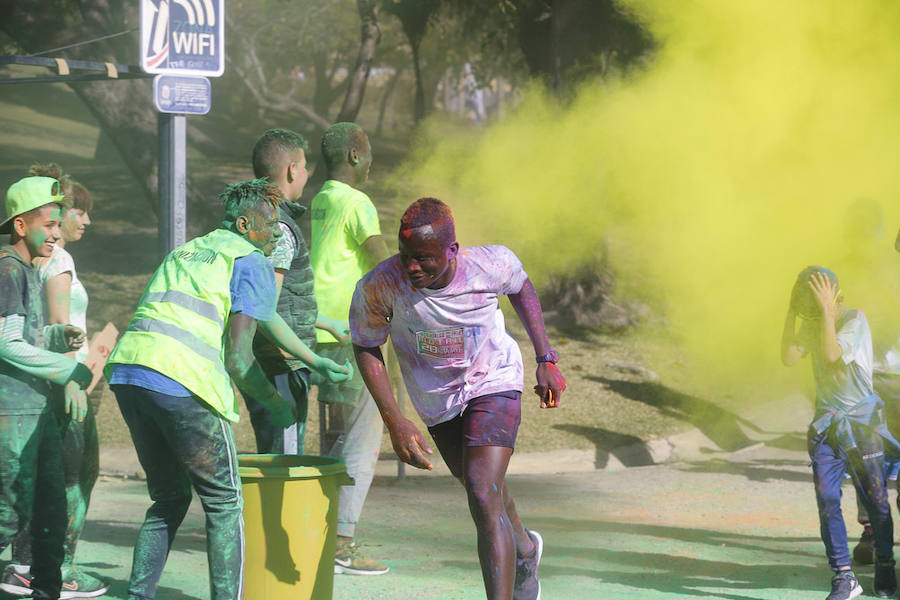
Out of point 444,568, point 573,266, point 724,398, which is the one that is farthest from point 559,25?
point 444,568

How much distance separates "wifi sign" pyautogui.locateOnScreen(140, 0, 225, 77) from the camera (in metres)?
5.72

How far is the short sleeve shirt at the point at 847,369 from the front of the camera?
5.02m

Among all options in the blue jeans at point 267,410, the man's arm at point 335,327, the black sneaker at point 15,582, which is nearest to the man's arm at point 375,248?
the man's arm at point 335,327

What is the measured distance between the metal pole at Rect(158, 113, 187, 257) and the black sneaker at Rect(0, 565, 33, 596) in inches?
68.4

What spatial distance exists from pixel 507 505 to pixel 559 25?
942cm

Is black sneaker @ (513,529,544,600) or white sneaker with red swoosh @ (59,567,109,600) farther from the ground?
black sneaker @ (513,529,544,600)

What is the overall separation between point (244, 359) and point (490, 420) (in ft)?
3.03

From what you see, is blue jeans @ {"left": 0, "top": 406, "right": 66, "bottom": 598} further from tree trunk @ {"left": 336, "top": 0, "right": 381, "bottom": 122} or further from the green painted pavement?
tree trunk @ {"left": 336, "top": 0, "right": 381, "bottom": 122}

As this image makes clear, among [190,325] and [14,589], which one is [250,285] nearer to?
[190,325]

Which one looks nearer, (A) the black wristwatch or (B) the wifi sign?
(A) the black wristwatch

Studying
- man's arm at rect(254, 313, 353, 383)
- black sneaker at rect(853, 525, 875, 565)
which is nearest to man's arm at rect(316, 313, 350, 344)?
man's arm at rect(254, 313, 353, 383)

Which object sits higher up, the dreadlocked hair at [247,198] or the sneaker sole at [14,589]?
the dreadlocked hair at [247,198]

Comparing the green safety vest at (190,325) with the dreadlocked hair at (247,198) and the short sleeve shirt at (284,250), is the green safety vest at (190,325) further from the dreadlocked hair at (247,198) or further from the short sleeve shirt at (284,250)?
the short sleeve shirt at (284,250)

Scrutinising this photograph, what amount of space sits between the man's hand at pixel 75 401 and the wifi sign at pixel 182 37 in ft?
6.39
